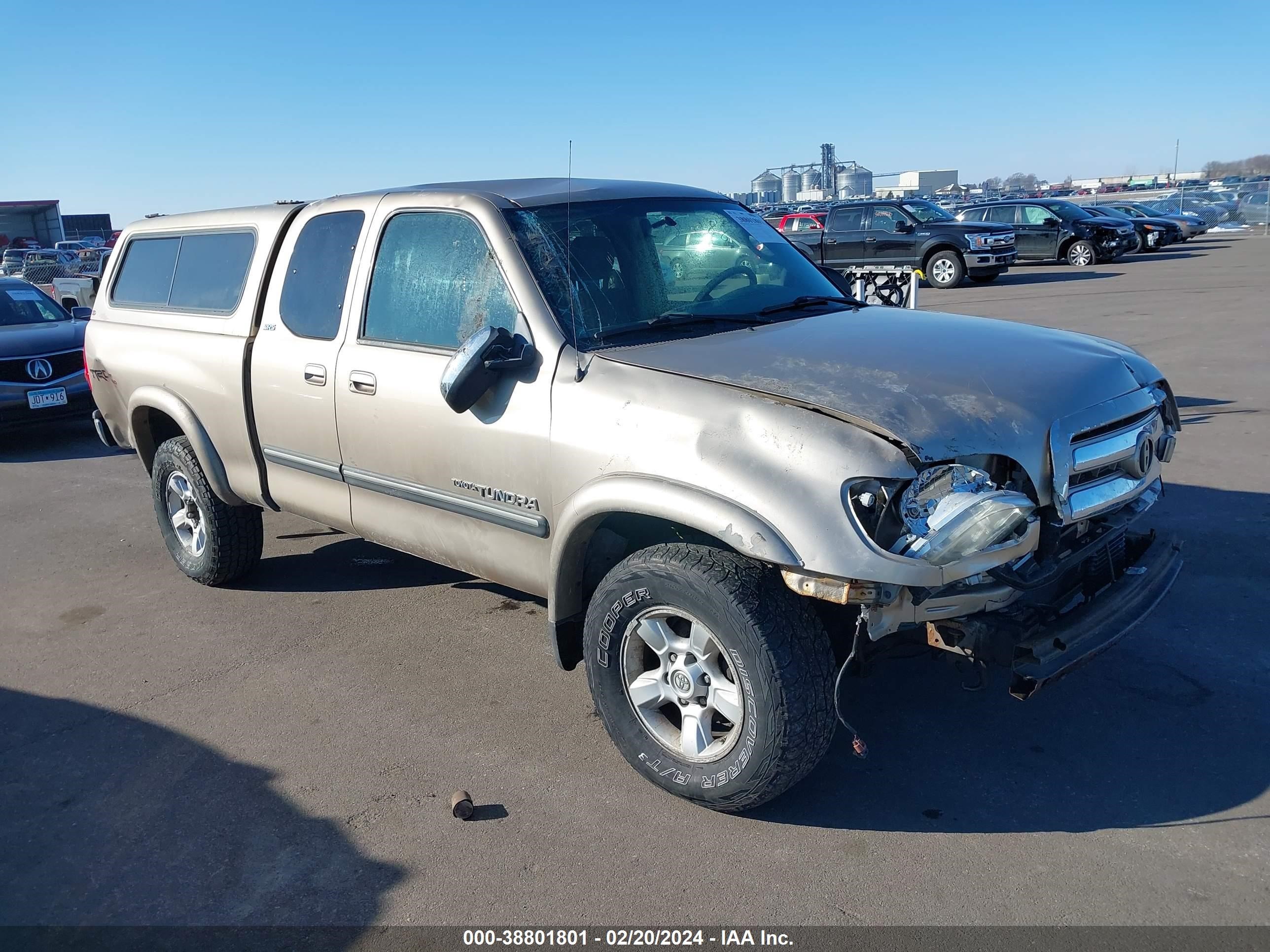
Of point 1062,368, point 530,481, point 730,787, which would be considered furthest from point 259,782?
point 1062,368

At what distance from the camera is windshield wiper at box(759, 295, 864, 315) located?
4.23 m

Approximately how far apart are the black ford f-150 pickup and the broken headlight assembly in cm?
1877

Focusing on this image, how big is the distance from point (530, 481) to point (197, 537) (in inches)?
114

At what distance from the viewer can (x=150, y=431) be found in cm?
597

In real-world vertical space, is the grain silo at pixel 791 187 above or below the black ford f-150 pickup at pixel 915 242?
above

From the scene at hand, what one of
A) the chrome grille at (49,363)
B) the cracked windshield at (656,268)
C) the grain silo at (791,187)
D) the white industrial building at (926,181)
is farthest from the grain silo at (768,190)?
the cracked windshield at (656,268)

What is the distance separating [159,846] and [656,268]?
2.79m

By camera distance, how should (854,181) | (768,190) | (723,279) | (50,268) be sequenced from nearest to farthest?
(723,279) → (50,268) → (768,190) → (854,181)

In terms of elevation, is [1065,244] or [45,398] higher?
[1065,244]

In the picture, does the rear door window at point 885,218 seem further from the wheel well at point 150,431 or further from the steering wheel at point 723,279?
the steering wheel at point 723,279

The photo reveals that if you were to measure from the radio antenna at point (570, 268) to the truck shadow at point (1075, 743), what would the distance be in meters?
1.57

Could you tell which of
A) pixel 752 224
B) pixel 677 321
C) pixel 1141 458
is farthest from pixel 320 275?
pixel 1141 458

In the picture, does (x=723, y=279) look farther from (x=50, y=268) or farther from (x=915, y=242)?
(x=50, y=268)

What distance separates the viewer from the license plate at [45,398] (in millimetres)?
9641
